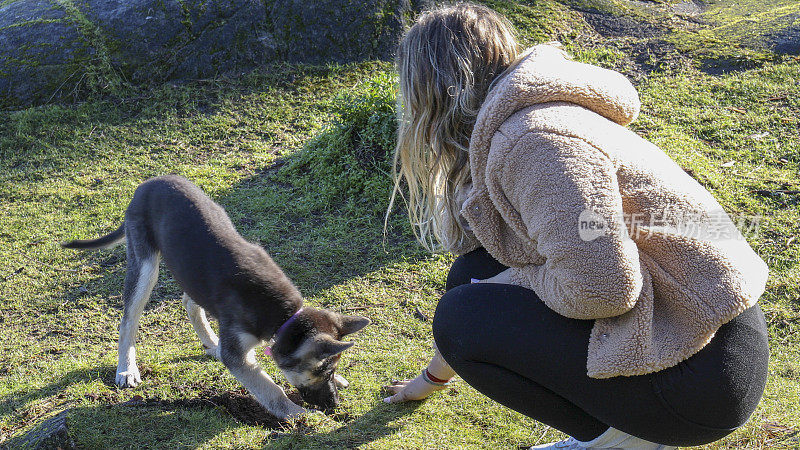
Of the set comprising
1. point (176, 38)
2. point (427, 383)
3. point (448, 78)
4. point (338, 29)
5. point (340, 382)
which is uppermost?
point (448, 78)

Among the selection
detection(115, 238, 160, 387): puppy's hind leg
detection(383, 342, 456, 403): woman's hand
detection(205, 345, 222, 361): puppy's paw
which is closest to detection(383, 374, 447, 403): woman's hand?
detection(383, 342, 456, 403): woman's hand

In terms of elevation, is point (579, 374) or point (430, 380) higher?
point (579, 374)

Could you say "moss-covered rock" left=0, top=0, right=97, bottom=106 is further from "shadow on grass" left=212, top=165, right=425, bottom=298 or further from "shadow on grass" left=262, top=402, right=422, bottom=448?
"shadow on grass" left=262, top=402, right=422, bottom=448

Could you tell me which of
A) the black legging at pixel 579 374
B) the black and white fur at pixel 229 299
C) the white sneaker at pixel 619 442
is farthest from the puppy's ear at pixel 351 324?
the white sneaker at pixel 619 442

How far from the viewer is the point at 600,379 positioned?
293cm

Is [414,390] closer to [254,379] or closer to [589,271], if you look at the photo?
[254,379]

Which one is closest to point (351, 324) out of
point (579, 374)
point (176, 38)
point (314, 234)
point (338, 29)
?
point (579, 374)

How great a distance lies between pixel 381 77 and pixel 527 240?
473 centimetres

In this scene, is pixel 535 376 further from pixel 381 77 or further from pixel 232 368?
pixel 381 77

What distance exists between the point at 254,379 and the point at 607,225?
2.54 metres

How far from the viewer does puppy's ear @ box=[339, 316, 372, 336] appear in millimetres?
4438

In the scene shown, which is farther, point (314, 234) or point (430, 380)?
point (314, 234)

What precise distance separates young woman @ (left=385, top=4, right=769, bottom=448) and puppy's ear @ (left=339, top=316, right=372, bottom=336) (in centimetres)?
115

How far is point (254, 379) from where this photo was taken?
13.8 ft
